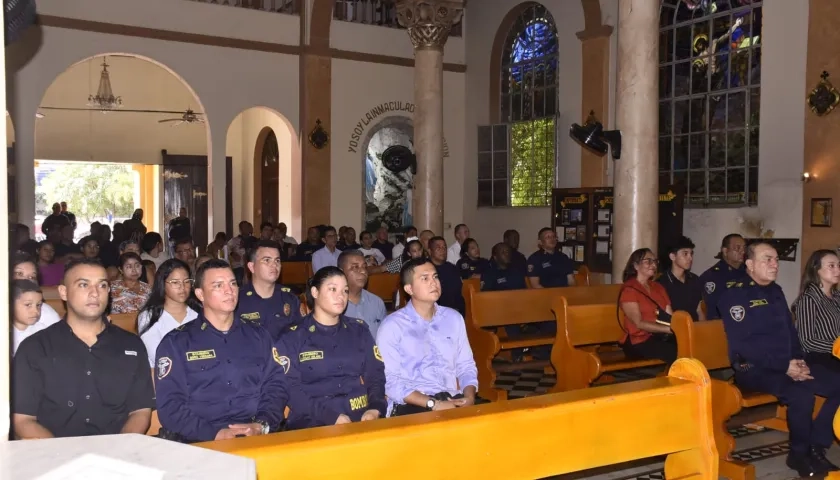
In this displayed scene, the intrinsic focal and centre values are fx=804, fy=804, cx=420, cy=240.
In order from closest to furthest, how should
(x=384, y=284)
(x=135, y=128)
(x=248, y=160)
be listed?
(x=384, y=284)
(x=135, y=128)
(x=248, y=160)

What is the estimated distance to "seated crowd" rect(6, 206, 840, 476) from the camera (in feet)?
11.3

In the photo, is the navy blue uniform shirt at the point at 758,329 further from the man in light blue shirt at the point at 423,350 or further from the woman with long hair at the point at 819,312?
the man in light blue shirt at the point at 423,350

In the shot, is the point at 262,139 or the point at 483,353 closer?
the point at 483,353

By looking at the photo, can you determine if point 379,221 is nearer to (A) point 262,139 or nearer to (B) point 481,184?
(B) point 481,184

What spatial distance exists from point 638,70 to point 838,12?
10.4 ft

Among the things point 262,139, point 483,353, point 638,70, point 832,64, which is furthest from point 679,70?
point 262,139

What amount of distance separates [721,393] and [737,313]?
56cm

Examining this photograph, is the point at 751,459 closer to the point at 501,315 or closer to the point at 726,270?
the point at 501,315

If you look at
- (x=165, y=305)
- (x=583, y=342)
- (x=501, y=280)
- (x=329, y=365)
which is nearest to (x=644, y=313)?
(x=583, y=342)

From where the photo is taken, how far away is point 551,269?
9078mm

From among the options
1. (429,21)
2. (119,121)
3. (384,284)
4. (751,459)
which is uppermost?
(429,21)

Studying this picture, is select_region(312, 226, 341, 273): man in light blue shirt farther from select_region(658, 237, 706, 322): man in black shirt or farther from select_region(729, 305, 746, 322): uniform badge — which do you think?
select_region(729, 305, 746, 322): uniform badge

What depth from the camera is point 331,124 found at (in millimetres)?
14320

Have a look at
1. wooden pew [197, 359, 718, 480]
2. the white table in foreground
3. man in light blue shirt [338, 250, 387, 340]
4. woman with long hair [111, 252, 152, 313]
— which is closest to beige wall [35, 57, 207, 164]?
woman with long hair [111, 252, 152, 313]
